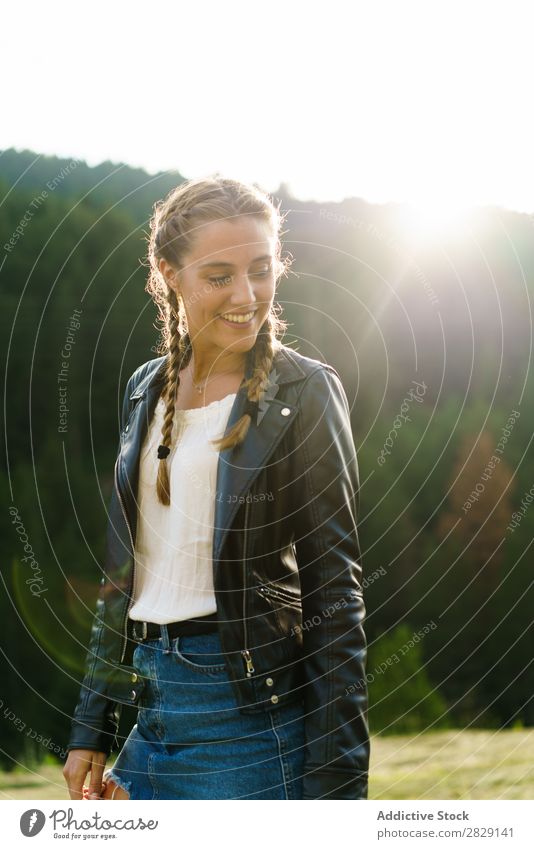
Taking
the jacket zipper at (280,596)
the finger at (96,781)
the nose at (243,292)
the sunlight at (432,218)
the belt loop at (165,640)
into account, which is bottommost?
the finger at (96,781)

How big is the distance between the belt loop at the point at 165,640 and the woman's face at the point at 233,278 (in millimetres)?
495

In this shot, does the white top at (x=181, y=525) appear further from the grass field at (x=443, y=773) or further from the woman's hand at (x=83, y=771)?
the grass field at (x=443, y=773)

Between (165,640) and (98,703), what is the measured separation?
285mm

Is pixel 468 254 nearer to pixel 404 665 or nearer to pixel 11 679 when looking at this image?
pixel 404 665

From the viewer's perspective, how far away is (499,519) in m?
10.4

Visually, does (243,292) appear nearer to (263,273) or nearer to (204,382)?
(263,273)

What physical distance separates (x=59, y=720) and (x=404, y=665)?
3.35 metres

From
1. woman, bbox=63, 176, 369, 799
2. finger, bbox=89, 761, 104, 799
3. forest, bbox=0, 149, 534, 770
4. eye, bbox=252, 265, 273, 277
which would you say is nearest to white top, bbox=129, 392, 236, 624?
woman, bbox=63, 176, 369, 799

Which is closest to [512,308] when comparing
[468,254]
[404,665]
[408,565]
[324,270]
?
[468,254]

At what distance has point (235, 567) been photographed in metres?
1.54

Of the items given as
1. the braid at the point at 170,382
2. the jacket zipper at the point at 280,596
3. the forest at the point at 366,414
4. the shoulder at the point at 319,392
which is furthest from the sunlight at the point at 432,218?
the jacket zipper at the point at 280,596

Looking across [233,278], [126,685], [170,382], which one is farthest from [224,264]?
[126,685]
